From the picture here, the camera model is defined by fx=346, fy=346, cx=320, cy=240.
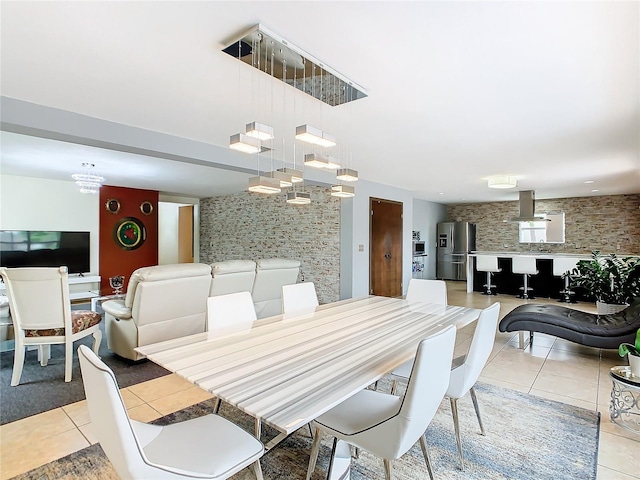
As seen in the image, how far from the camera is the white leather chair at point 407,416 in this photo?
142cm

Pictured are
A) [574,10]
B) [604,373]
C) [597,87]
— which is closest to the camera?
[574,10]

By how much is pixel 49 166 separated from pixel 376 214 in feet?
19.1

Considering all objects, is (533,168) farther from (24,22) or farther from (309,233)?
(24,22)

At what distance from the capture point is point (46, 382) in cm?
319

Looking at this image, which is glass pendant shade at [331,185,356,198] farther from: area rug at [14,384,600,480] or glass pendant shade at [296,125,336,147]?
area rug at [14,384,600,480]

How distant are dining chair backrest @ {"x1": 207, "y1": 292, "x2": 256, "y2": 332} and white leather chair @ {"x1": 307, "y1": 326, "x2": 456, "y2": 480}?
0.94m

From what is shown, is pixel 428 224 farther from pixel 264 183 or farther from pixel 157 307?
pixel 157 307

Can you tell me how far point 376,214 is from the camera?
7156mm

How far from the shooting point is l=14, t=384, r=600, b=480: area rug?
195 cm

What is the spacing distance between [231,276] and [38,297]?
1797 mm

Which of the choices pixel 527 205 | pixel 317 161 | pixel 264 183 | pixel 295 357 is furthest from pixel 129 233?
pixel 527 205

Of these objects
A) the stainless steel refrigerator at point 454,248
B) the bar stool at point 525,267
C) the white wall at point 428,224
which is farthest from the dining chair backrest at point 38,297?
the stainless steel refrigerator at point 454,248

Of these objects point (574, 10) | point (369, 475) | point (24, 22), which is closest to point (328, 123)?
point (574, 10)

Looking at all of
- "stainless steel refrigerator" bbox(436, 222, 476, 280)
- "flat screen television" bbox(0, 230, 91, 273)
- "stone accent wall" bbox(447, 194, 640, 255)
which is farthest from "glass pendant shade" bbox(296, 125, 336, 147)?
"stone accent wall" bbox(447, 194, 640, 255)
